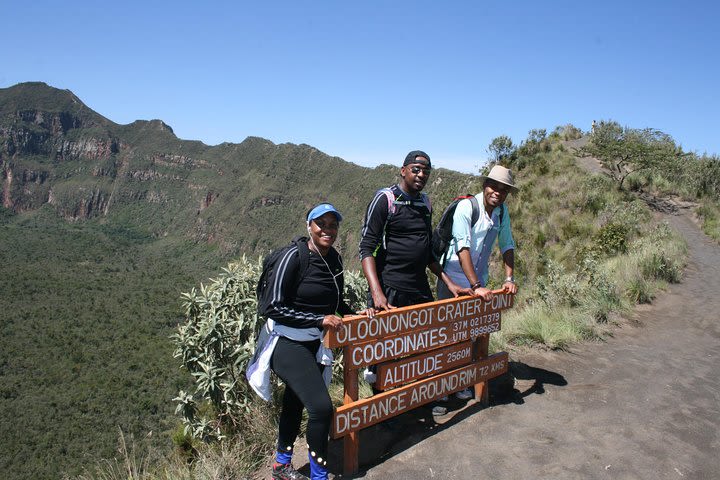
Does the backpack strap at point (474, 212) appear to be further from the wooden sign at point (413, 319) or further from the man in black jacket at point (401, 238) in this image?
the wooden sign at point (413, 319)

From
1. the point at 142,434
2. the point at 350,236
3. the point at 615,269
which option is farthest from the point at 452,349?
the point at 350,236

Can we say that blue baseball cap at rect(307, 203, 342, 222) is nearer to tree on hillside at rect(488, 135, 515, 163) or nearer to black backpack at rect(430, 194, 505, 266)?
black backpack at rect(430, 194, 505, 266)

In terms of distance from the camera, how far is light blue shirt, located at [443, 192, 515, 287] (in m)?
3.44

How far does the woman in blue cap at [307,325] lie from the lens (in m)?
2.51

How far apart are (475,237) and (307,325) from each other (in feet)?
5.09

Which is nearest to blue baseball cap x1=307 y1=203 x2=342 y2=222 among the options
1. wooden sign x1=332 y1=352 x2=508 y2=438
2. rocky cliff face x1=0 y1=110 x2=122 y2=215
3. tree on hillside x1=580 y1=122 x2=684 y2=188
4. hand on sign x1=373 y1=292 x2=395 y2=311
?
hand on sign x1=373 y1=292 x2=395 y2=311

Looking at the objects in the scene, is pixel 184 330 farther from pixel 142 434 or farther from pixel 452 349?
pixel 142 434

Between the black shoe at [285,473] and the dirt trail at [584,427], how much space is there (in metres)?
0.37

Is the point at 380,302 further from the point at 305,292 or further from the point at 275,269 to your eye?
the point at 275,269

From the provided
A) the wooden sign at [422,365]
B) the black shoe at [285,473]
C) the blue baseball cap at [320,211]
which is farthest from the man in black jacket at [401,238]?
the black shoe at [285,473]

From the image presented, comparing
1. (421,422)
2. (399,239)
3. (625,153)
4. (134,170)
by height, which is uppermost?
(134,170)

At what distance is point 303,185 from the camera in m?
118

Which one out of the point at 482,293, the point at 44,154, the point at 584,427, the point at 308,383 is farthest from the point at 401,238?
the point at 44,154

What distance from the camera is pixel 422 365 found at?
3293 millimetres
